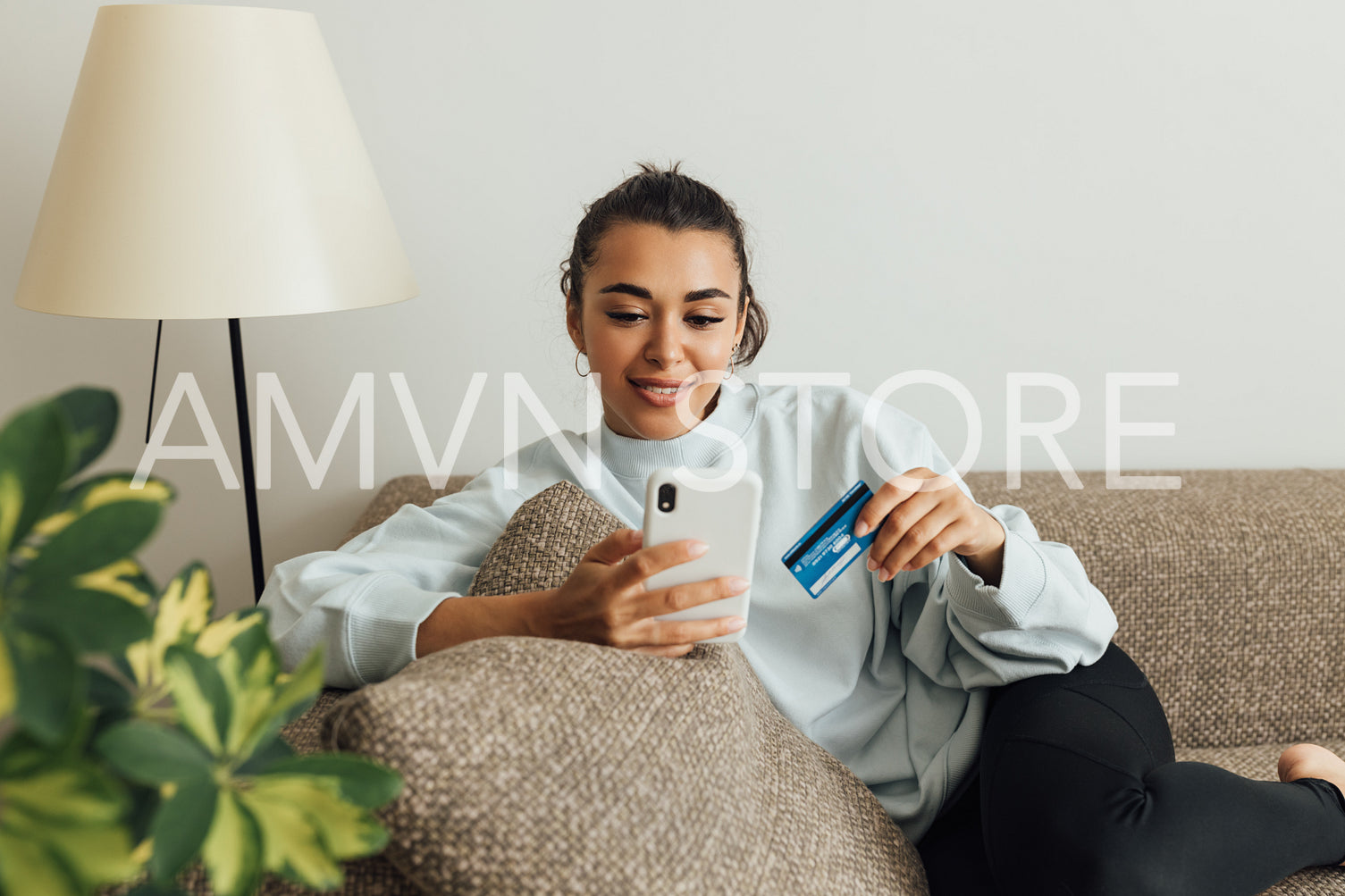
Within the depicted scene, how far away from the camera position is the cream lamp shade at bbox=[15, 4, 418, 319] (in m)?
1.09

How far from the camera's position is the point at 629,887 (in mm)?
579

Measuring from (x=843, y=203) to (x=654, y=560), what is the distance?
971 millimetres

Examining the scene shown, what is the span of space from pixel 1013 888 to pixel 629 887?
48cm

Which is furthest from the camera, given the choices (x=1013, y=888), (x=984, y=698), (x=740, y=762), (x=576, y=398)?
(x=576, y=398)

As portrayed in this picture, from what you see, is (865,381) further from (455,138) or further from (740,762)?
(740,762)

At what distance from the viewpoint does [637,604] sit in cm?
81

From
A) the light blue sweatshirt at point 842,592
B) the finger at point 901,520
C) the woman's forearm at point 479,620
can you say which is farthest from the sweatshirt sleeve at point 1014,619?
the woman's forearm at point 479,620

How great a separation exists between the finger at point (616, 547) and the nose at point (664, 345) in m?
0.27

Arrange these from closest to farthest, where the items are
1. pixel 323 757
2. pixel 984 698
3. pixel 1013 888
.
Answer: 1. pixel 323 757
2. pixel 1013 888
3. pixel 984 698

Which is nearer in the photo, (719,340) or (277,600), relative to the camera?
(277,600)

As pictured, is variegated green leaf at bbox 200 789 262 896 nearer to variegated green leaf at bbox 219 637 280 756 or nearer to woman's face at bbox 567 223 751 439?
variegated green leaf at bbox 219 637 280 756

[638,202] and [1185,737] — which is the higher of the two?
[638,202]

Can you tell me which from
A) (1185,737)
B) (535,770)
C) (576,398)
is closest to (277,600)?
(535,770)

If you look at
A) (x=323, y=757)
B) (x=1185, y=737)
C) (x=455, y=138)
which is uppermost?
(x=455, y=138)
